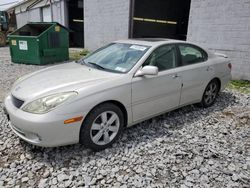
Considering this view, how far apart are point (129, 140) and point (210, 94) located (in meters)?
2.20

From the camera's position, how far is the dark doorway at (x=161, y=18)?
15406 millimetres

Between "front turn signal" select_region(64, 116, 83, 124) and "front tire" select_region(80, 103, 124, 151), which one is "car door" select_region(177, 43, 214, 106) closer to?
"front tire" select_region(80, 103, 124, 151)

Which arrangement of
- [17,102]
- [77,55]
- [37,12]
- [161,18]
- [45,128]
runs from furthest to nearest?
[37,12] < [161,18] < [77,55] < [17,102] < [45,128]

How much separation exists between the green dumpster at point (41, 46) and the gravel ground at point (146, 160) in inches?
202

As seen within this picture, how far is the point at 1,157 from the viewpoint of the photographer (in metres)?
2.67

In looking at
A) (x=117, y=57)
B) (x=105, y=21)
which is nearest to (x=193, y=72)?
(x=117, y=57)

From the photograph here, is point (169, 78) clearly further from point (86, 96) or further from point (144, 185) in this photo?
point (144, 185)

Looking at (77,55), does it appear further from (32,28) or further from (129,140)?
(129,140)

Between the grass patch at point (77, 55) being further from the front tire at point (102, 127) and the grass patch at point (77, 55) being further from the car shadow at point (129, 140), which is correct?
the front tire at point (102, 127)

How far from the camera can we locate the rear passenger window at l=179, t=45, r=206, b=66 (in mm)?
3721

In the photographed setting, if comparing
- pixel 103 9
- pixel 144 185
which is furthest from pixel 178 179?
pixel 103 9

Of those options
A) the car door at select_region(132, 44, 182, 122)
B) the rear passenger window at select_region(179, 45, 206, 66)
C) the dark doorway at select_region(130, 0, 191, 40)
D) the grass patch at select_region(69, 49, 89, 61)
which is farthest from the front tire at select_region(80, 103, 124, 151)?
the dark doorway at select_region(130, 0, 191, 40)

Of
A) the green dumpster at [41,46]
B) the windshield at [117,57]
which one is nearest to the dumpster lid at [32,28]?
the green dumpster at [41,46]

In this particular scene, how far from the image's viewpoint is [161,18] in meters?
16.4
